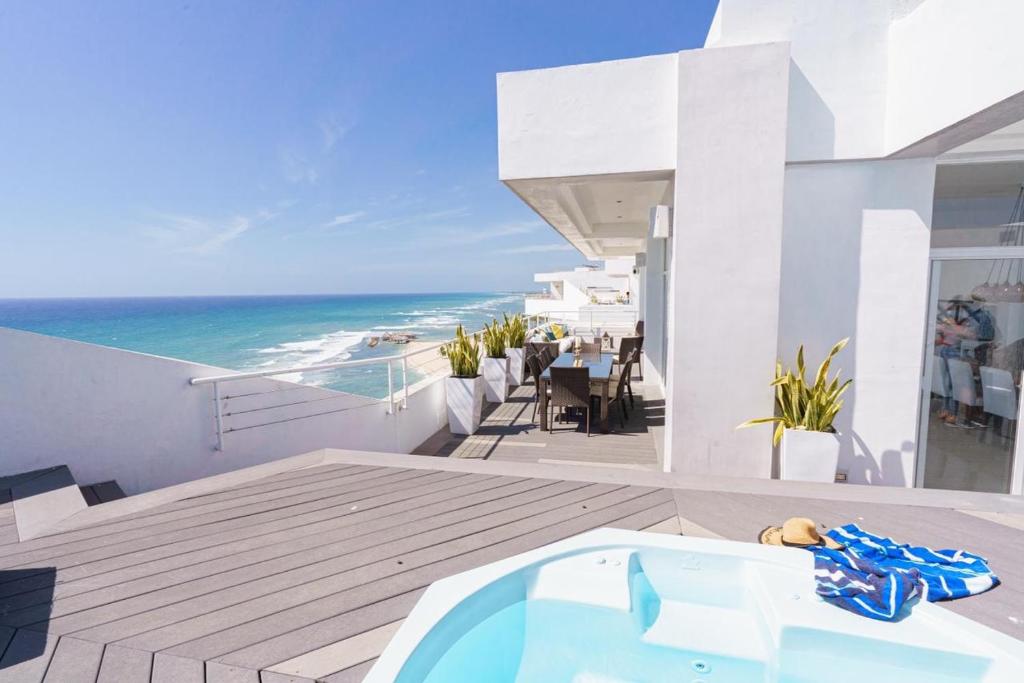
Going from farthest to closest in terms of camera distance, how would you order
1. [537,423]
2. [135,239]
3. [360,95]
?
[135,239] → [360,95] → [537,423]

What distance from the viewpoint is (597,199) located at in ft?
18.4

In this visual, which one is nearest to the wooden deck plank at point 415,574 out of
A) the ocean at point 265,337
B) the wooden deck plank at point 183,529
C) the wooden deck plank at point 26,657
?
the wooden deck plank at point 26,657

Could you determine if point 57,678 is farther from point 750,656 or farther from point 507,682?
point 750,656

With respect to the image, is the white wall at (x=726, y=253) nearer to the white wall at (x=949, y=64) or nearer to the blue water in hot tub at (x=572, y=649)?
the white wall at (x=949, y=64)

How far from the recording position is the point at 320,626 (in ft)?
5.21

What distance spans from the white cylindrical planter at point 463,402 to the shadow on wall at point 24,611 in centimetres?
364

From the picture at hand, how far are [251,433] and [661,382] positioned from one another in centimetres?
524

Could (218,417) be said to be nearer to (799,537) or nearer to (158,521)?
(158,521)

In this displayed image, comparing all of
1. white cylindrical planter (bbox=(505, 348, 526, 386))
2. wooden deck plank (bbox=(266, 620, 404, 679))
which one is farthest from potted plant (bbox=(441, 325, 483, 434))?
wooden deck plank (bbox=(266, 620, 404, 679))

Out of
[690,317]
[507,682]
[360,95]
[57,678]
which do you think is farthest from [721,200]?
[360,95]

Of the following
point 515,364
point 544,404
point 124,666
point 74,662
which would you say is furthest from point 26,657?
point 515,364

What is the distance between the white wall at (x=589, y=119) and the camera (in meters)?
3.42

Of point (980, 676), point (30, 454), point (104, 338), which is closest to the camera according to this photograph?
point (980, 676)

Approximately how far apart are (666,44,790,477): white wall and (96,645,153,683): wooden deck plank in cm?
307
